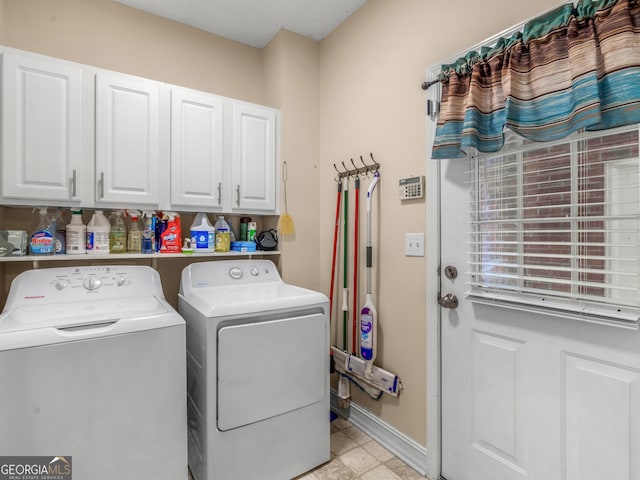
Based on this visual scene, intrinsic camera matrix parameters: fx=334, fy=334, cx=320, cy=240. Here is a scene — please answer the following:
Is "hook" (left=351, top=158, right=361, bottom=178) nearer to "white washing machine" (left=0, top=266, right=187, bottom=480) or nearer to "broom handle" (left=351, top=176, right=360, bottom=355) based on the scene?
"broom handle" (left=351, top=176, right=360, bottom=355)

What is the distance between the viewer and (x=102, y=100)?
181 centimetres

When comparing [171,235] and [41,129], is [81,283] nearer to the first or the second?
[171,235]

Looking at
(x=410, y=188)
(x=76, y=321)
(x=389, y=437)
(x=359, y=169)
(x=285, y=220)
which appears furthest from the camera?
(x=285, y=220)

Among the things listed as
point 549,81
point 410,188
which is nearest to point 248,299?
point 410,188

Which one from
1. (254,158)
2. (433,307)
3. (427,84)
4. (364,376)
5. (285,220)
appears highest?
(427,84)

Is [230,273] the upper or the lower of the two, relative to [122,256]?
lower

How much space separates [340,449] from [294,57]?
2677 millimetres

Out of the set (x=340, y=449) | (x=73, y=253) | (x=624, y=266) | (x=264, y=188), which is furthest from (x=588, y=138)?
(x=73, y=253)

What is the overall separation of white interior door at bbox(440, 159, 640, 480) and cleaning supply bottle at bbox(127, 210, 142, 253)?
1785 mm

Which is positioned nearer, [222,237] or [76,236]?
[76,236]

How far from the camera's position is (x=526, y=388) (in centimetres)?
139

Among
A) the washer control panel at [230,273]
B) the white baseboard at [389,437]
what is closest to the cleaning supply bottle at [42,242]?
the washer control panel at [230,273]

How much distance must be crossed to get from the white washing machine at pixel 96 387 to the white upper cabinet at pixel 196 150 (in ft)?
2.53

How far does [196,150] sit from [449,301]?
1.72 m
